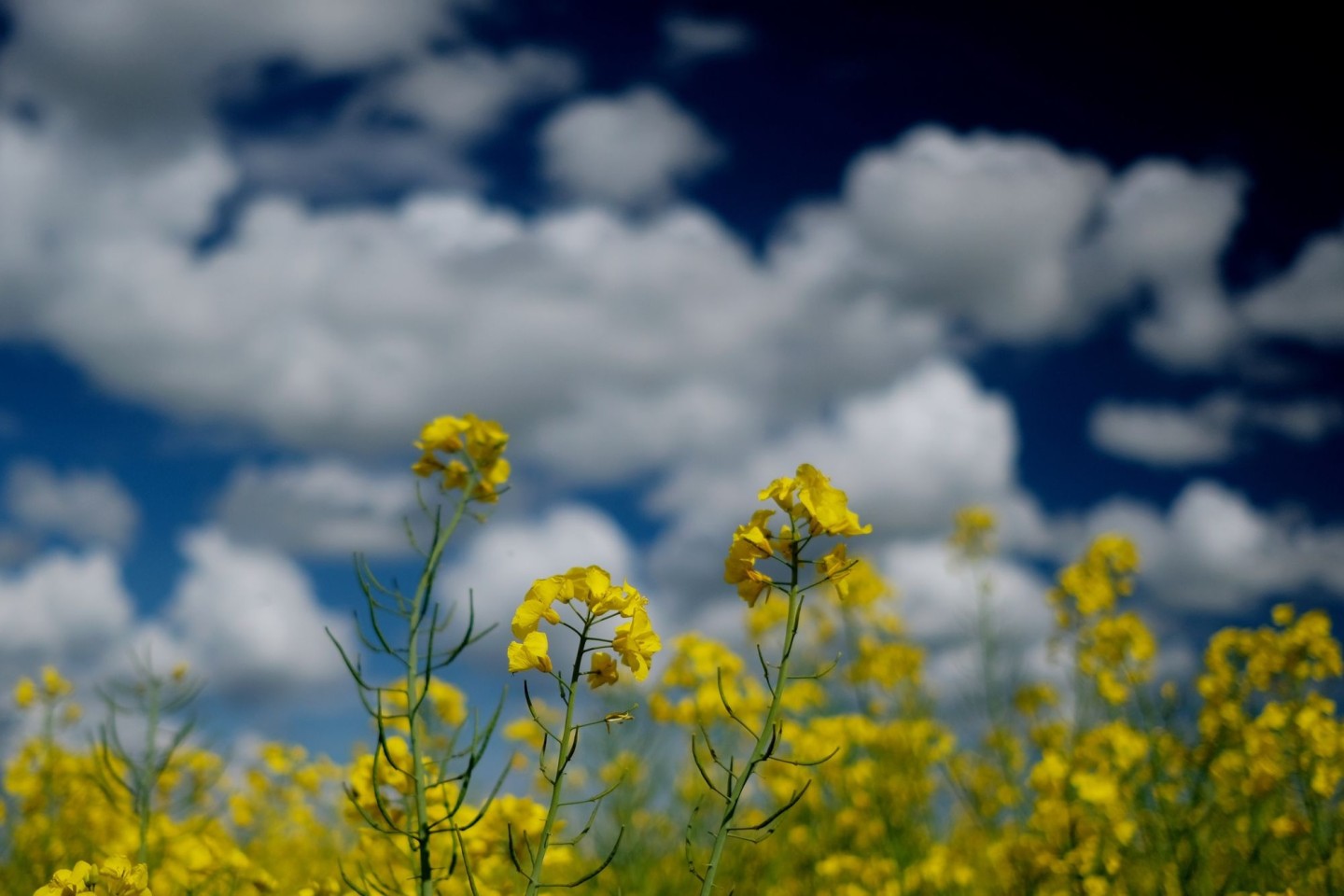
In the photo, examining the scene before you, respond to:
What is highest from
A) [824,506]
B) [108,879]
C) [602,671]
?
[824,506]

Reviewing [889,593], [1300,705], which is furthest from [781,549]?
[889,593]

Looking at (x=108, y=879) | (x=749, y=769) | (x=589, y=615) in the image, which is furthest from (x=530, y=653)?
(x=108, y=879)

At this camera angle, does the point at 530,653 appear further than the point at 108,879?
No

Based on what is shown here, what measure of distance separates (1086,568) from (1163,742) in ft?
5.60

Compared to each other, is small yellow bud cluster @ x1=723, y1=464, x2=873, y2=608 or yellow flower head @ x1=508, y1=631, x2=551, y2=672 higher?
small yellow bud cluster @ x1=723, y1=464, x2=873, y2=608

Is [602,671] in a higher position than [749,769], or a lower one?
higher

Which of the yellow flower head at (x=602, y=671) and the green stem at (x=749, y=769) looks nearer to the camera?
the green stem at (x=749, y=769)

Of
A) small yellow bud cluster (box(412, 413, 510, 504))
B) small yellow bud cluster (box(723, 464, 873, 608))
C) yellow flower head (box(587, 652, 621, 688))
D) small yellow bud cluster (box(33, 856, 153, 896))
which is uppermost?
small yellow bud cluster (box(412, 413, 510, 504))

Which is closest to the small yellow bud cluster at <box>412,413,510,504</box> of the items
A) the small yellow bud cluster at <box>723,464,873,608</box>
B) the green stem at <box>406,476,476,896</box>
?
the green stem at <box>406,476,476,896</box>

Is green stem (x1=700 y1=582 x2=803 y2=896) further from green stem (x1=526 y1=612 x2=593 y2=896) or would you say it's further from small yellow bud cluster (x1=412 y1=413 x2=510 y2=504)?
small yellow bud cluster (x1=412 y1=413 x2=510 y2=504)

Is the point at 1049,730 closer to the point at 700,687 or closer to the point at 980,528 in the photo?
the point at 980,528

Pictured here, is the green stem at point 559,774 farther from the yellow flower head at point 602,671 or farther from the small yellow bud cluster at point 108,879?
the small yellow bud cluster at point 108,879

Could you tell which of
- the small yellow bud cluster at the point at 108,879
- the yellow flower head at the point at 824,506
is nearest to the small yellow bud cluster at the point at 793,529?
the yellow flower head at the point at 824,506

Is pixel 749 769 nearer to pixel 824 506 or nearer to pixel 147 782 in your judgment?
pixel 824 506
